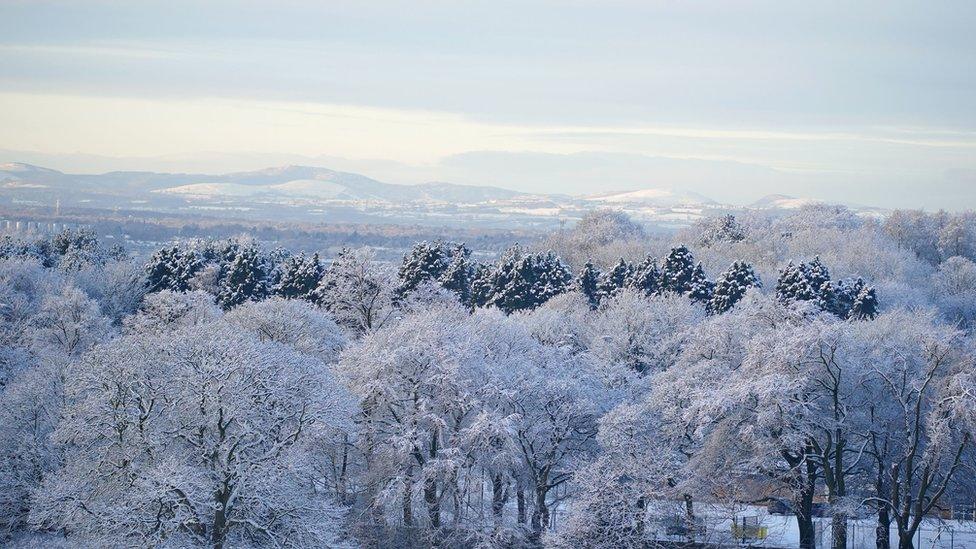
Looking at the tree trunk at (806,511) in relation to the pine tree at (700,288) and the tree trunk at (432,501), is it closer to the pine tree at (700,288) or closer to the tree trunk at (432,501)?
the tree trunk at (432,501)

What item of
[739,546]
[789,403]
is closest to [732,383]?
[789,403]

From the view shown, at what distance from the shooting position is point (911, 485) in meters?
32.5

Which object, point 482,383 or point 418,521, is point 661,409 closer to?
point 482,383

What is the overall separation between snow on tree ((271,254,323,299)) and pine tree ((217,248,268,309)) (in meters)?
1.05

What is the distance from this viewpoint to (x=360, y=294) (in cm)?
5250

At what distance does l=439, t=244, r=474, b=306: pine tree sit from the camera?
223 ft

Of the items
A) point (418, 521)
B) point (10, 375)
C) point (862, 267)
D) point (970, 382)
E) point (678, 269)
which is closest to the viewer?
point (970, 382)

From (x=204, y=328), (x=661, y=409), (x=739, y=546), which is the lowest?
(x=739, y=546)

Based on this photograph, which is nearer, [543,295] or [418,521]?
[418,521]

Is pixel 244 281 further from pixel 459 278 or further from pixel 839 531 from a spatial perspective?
pixel 839 531

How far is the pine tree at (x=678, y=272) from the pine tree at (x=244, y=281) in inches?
952

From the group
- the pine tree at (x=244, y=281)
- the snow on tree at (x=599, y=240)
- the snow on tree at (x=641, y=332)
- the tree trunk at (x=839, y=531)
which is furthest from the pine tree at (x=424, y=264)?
the tree trunk at (x=839, y=531)

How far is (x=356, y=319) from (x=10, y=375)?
621 inches

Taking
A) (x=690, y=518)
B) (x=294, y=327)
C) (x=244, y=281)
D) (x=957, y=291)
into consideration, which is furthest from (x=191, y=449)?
(x=957, y=291)
